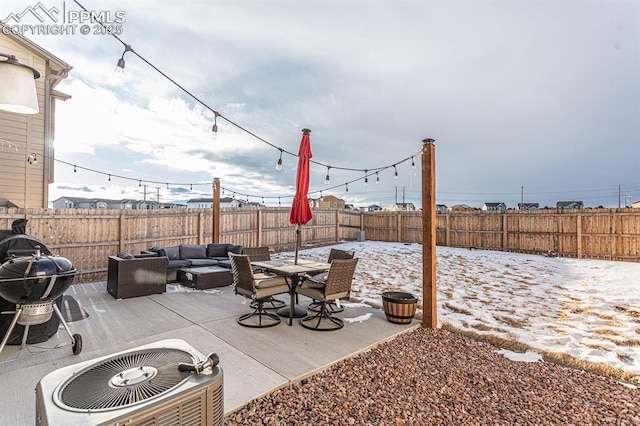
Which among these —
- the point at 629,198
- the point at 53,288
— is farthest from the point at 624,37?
the point at 629,198

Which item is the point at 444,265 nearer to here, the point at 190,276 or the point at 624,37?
the point at 190,276

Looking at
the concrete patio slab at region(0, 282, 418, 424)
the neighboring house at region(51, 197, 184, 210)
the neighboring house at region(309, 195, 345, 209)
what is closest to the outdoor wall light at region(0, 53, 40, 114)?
the concrete patio slab at region(0, 282, 418, 424)

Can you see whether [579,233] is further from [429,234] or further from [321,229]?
[429,234]

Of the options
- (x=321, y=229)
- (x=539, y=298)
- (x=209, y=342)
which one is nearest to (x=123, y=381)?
(x=209, y=342)

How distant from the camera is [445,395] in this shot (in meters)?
2.39

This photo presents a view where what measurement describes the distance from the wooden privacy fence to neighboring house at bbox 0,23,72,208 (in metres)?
1.50

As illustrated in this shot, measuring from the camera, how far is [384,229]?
16203 millimetres

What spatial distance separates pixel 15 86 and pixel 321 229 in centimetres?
1293

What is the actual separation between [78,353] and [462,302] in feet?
18.3

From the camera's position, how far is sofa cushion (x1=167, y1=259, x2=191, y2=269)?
20.2 ft

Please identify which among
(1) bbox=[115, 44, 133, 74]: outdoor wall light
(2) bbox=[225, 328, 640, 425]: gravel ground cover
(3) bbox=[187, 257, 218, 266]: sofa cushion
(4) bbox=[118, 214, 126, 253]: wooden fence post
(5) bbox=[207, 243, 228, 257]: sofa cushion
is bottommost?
(2) bbox=[225, 328, 640, 425]: gravel ground cover

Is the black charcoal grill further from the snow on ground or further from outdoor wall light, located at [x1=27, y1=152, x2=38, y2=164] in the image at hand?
outdoor wall light, located at [x1=27, y1=152, x2=38, y2=164]

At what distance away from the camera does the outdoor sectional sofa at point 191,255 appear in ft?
20.4

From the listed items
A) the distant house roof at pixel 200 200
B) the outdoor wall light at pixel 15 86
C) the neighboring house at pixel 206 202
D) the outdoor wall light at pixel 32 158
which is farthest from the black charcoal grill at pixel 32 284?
the distant house roof at pixel 200 200
